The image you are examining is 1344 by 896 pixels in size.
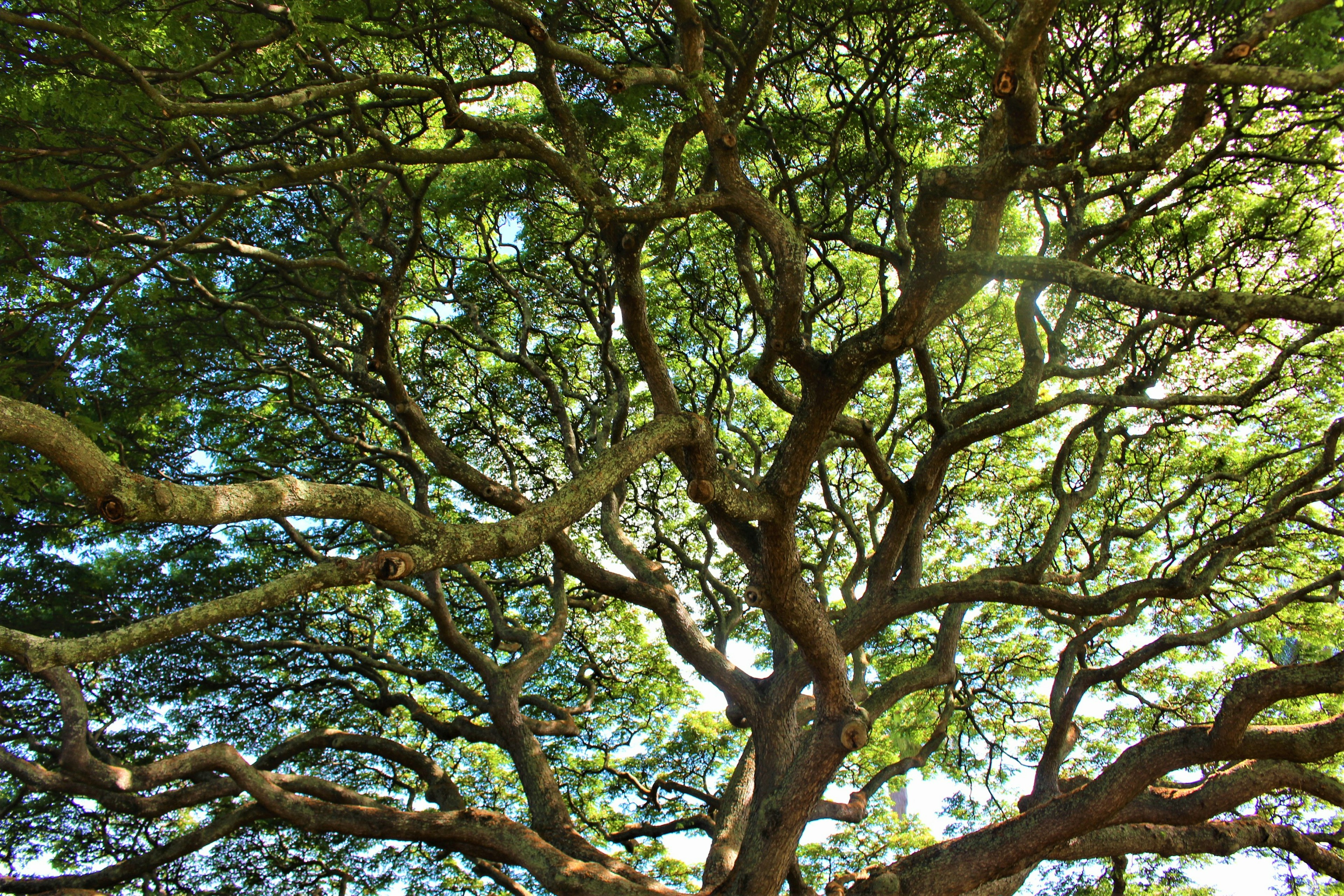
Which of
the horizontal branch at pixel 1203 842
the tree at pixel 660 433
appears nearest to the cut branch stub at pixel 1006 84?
the tree at pixel 660 433

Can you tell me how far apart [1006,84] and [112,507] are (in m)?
4.72

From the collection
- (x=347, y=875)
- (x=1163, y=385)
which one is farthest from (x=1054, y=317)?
(x=347, y=875)

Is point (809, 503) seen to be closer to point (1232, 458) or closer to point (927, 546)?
point (927, 546)

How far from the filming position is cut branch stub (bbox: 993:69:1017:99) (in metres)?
4.61

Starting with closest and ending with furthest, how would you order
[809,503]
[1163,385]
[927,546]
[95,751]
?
[95,751] < [1163,385] < [809,503] < [927,546]

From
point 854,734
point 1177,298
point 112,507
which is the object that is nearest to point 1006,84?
point 1177,298

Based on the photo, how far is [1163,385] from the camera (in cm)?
1025

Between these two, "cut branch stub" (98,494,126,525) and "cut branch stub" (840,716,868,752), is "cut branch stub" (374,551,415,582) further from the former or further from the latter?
"cut branch stub" (840,716,868,752)

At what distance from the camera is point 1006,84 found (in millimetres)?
4660

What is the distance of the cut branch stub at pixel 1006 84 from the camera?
15.1ft

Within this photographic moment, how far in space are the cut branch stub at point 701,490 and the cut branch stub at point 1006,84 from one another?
9.78 feet

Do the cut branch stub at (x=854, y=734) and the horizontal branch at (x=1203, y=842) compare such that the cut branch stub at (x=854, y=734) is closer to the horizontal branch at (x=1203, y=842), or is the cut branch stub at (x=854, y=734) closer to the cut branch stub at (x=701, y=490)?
the cut branch stub at (x=701, y=490)

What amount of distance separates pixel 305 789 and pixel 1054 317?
397 inches

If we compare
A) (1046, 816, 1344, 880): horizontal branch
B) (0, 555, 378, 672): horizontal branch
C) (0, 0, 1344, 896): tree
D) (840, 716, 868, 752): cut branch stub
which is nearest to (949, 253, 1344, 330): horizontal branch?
(0, 0, 1344, 896): tree
